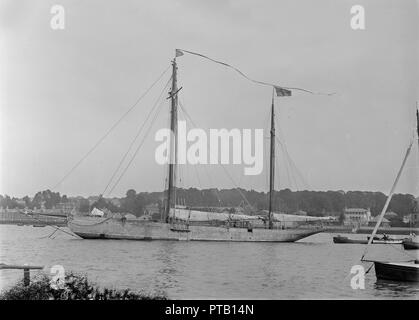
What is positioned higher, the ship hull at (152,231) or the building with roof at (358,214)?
the building with roof at (358,214)

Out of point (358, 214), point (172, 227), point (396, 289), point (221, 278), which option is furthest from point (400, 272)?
point (358, 214)

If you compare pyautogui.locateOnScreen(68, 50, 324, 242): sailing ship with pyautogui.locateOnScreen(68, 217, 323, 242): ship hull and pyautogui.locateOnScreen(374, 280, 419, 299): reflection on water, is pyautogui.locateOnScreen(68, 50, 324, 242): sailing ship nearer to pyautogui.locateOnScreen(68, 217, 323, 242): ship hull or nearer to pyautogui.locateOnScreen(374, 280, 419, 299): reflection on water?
pyautogui.locateOnScreen(68, 217, 323, 242): ship hull

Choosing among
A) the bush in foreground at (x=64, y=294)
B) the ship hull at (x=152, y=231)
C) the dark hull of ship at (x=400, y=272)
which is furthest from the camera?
the ship hull at (x=152, y=231)

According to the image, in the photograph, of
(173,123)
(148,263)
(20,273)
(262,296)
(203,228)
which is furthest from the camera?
(203,228)

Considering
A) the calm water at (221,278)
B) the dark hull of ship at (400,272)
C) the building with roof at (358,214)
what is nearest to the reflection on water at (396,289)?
the calm water at (221,278)

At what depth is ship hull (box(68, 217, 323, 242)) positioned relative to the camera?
6575 cm

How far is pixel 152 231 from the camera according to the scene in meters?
65.6

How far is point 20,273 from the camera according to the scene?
87.7 feet

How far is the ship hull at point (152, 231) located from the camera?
6575 cm

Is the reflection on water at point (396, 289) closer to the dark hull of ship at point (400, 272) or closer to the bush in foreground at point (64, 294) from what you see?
the dark hull of ship at point (400, 272)
